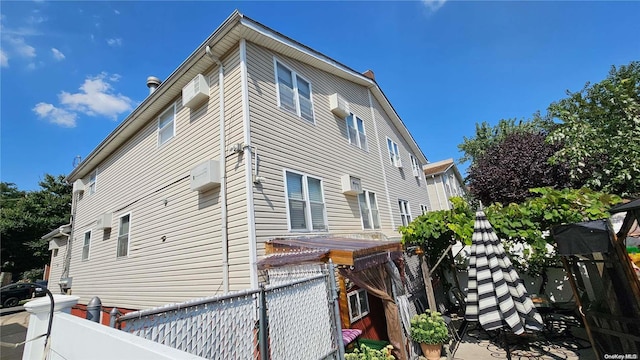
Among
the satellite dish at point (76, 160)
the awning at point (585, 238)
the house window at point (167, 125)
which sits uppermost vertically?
the satellite dish at point (76, 160)

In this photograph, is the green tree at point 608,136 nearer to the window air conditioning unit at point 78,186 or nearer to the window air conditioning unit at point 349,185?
the window air conditioning unit at point 349,185

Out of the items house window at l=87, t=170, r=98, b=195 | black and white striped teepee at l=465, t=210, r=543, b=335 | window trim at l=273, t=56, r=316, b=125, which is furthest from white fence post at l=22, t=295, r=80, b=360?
house window at l=87, t=170, r=98, b=195

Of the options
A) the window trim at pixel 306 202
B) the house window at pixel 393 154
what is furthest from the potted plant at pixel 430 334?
the house window at pixel 393 154

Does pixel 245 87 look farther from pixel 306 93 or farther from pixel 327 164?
pixel 327 164

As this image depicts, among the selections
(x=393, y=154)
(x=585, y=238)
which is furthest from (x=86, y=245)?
(x=585, y=238)

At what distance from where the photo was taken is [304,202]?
691cm

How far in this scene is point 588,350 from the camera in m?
5.79

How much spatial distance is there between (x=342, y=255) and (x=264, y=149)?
3178mm

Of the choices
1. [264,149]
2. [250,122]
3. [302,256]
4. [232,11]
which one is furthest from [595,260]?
[232,11]

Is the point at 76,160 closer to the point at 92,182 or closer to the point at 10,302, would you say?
the point at 92,182

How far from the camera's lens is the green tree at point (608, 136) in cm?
937

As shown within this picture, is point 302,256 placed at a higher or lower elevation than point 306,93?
lower

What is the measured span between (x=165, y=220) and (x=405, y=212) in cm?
1024

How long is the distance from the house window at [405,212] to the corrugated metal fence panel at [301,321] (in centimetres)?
930
